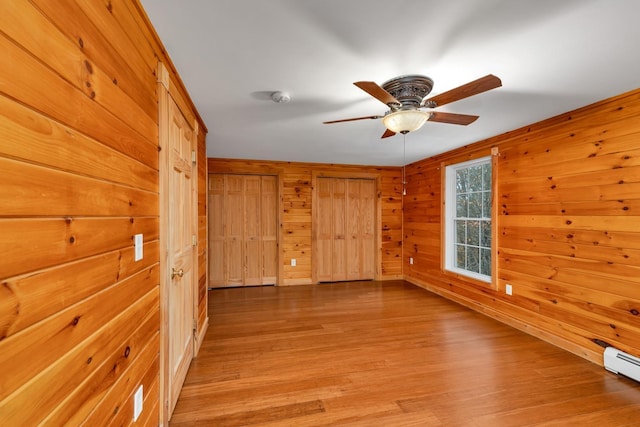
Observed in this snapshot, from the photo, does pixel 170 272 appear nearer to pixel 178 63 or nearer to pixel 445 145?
pixel 178 63

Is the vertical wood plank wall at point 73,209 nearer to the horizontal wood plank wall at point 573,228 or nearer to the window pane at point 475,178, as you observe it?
the horizontal wood plank wall at point 573,228

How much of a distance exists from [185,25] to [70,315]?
1.38 metres

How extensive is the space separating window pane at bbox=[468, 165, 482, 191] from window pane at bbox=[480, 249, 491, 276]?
88cm

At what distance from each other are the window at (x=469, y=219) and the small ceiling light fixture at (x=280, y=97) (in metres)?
2.88

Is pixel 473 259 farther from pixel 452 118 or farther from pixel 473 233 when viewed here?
pixel 452 118

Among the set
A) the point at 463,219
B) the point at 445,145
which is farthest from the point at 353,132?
the point at 463,219

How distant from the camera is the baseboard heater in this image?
217 centimetres

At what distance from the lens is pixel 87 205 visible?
91 cm

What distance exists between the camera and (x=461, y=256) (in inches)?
170

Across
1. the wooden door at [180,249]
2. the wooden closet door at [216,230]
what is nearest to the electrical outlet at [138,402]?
the wooden door at [180,249]

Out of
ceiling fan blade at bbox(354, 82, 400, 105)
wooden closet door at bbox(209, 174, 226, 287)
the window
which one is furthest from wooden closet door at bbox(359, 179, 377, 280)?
ceiling fan blade at bbox(354, 82, 400, 105)

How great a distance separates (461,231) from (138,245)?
167 inches

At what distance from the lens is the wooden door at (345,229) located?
5.35 metres

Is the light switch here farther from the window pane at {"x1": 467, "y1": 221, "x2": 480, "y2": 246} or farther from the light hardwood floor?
the window pane at {"x1": 467, "y1": 221, "x2": 480, "y2": 246}
